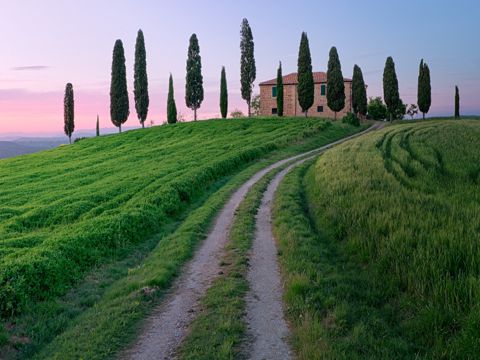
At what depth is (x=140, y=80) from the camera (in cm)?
6906

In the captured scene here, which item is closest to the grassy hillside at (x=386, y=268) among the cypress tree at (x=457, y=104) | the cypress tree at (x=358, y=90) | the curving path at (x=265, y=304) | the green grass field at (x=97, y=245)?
the curving path at (x=265, y=304)

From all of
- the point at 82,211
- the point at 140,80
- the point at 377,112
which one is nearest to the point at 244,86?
the point at 140,80

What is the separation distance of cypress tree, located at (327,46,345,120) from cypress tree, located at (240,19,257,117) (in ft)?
45.5

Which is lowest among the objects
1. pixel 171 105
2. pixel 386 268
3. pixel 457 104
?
pixel 386 268

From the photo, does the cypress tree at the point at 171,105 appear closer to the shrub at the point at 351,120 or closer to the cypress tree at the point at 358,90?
the shrub at the point at 351,120

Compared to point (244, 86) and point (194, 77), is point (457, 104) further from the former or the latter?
point (194, 77)

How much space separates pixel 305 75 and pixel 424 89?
25.7 metres

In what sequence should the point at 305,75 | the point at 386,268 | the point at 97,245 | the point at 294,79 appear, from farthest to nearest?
the point at 294,79, the point at 305,75, the point at 97,245, the point at 386,268

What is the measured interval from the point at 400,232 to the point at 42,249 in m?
10.0

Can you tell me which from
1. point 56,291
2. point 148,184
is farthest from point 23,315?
point 148,184

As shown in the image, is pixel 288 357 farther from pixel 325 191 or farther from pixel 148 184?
pixel 148 184

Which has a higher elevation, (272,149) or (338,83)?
(338,83)

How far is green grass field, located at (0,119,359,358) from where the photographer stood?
8.45 meters

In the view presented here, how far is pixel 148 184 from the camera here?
2320cm
